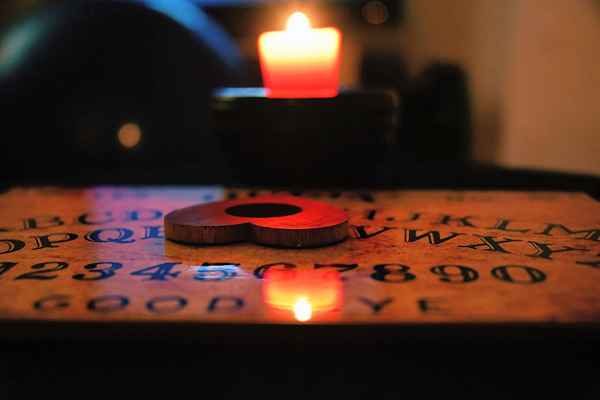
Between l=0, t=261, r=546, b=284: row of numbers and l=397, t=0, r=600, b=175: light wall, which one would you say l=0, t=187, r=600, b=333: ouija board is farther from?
l=397, t=0, r=600, b=175: light wall

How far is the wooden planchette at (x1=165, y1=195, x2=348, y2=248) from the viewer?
0.44 m

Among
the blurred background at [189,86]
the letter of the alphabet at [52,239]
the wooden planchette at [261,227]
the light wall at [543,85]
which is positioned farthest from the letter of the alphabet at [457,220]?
the light wall at [543,85]

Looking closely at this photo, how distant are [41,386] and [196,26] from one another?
1.06 m

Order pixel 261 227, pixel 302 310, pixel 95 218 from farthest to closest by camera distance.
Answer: pixel 95 218
pixel 261 227
pixel 302 310

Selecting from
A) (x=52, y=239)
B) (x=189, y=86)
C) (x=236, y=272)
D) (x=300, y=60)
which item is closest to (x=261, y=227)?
(x=236, y=272)

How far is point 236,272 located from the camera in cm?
39

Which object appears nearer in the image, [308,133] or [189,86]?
[308,133]

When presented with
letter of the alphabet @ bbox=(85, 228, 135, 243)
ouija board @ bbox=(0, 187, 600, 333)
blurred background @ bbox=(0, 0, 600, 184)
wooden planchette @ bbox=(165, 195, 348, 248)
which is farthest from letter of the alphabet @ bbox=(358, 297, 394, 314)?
blurred background @ bbox=(0, 0, 600, 184)

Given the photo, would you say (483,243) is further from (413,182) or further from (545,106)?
(545,106)

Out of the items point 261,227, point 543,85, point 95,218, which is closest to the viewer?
point 261,227

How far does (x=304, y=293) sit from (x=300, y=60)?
414mm

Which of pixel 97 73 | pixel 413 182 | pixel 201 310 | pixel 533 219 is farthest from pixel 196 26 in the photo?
pixel 201 310

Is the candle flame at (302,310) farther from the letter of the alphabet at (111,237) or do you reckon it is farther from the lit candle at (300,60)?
the lit candle at (300,60)

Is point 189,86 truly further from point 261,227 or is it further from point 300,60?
point 261,227
